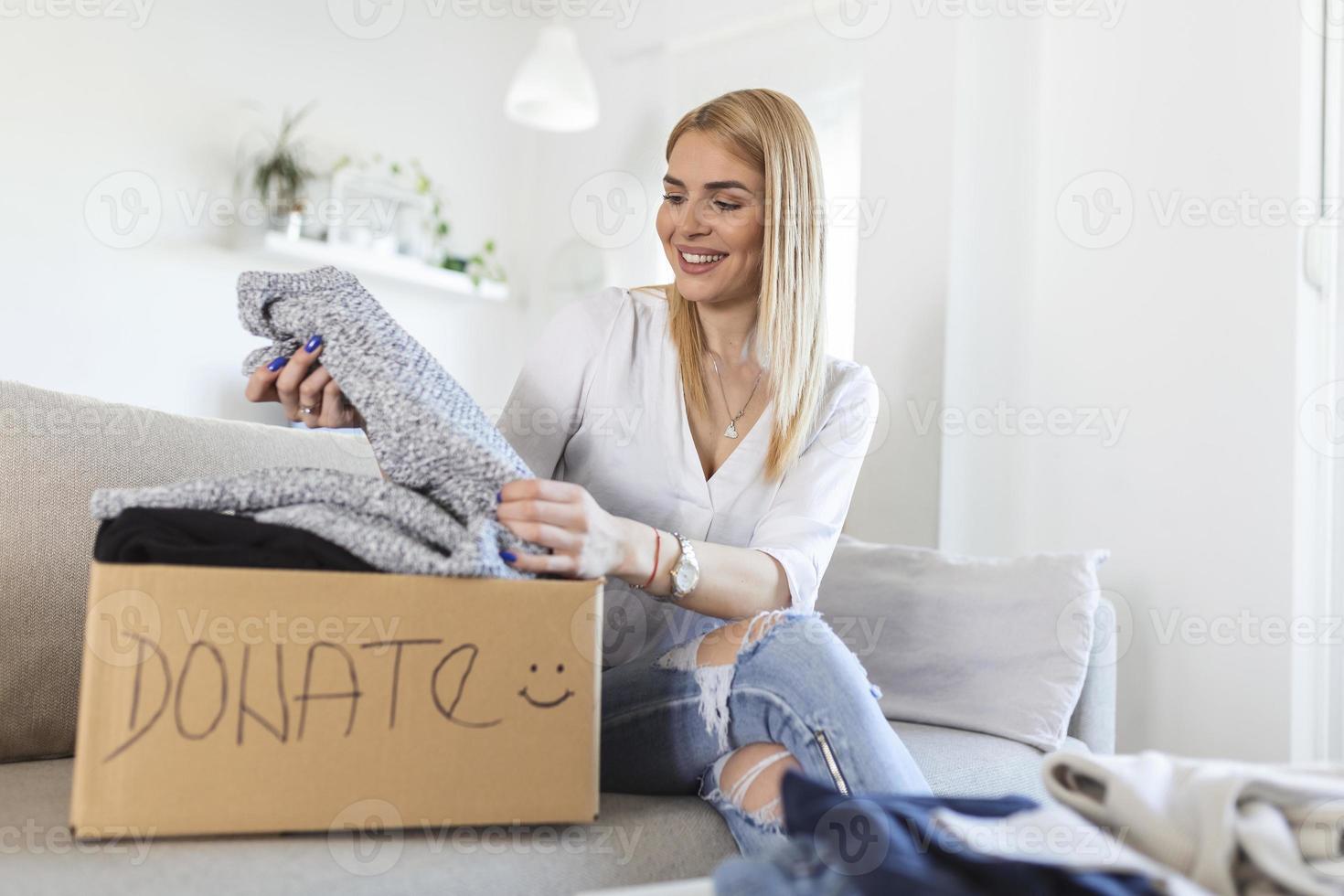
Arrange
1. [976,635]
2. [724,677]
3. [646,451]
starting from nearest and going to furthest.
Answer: [724,677]
[646,451]
[976,635]

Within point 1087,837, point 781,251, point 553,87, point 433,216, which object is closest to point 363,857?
point 1087,837

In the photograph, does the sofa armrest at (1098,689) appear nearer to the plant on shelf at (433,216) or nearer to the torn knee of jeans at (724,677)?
the torn knee of jeans at (724,677)

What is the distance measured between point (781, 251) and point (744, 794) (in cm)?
70

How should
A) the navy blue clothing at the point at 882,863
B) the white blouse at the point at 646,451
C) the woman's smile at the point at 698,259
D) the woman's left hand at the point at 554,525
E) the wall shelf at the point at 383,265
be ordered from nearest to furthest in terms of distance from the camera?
the navy blue clothing at the point at 882,863, the woman's left hand at the point at 554,525, the white blouse at the point at 646,451, the woman's smile at the point at 698,259, the wall shelf at the point at 383,265

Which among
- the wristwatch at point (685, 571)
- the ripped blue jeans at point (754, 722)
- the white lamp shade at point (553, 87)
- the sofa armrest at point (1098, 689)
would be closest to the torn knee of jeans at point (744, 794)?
the ripped blue jeans at point (754, 722)

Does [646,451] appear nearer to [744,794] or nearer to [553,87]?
[744,794]

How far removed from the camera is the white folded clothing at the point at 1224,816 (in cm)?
61

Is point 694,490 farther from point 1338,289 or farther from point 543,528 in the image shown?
point 1338,289

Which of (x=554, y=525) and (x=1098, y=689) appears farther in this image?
(x=1098, y=689)

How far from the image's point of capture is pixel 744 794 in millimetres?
955

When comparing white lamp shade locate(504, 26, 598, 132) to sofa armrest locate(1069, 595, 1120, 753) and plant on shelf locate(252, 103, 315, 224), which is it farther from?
sofa armrest locate(1069, 595, 1120, 753)

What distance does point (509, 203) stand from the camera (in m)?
3.59

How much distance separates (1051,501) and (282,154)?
213cm

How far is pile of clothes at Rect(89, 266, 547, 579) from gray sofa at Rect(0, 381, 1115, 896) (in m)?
0.20
